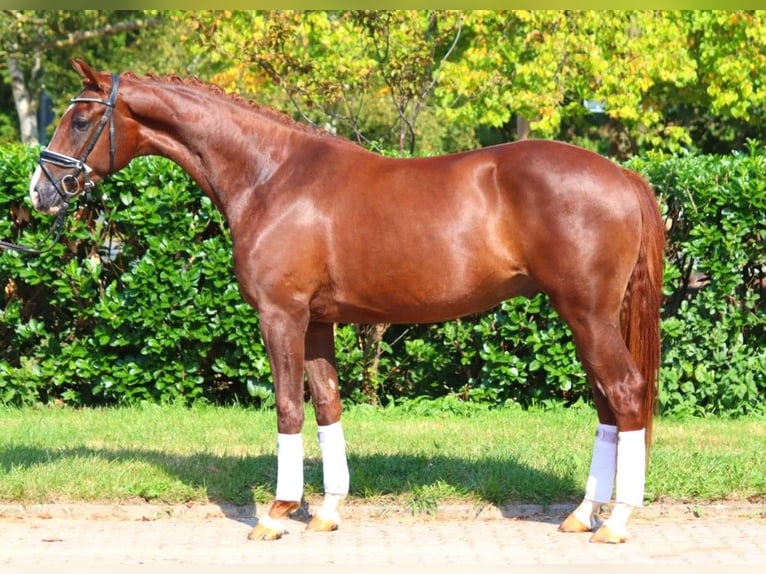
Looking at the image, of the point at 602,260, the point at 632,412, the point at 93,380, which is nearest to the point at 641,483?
the point at 632,412

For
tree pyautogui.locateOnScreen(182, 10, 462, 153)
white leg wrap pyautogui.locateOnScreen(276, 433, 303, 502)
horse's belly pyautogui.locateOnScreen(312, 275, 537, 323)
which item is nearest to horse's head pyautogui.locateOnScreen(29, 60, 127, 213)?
horse's belly pyautogui.locateOnScreen(312, 275, 537, 323)

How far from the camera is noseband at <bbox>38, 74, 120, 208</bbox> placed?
567cm

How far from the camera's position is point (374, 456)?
23.0ft

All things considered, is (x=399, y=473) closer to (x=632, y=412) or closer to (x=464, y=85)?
(x=632, y=412)

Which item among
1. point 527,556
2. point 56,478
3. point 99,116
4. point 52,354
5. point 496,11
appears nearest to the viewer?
point 527,556

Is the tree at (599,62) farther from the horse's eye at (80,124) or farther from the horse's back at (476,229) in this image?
the horse's eye at (80,124)

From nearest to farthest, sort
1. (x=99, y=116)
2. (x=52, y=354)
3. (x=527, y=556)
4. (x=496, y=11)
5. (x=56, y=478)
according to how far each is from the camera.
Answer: (x=527, y=556) < (x=99, y=116) < (x=56, y=478) < (x=52, y=354) < (x=496, y=11)

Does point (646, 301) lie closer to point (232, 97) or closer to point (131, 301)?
point (232, 97)

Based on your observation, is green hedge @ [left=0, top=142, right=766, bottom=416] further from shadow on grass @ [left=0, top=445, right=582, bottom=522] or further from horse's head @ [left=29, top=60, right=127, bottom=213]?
horse's head @ [left=29, top=60, right=127, bottom=213]

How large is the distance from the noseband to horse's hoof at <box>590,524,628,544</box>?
128 inches

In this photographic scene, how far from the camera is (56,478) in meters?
6.34

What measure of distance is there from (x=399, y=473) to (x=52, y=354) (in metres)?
3.86

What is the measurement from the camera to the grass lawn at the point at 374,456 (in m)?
6.22

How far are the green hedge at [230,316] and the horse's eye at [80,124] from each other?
2.90 m
